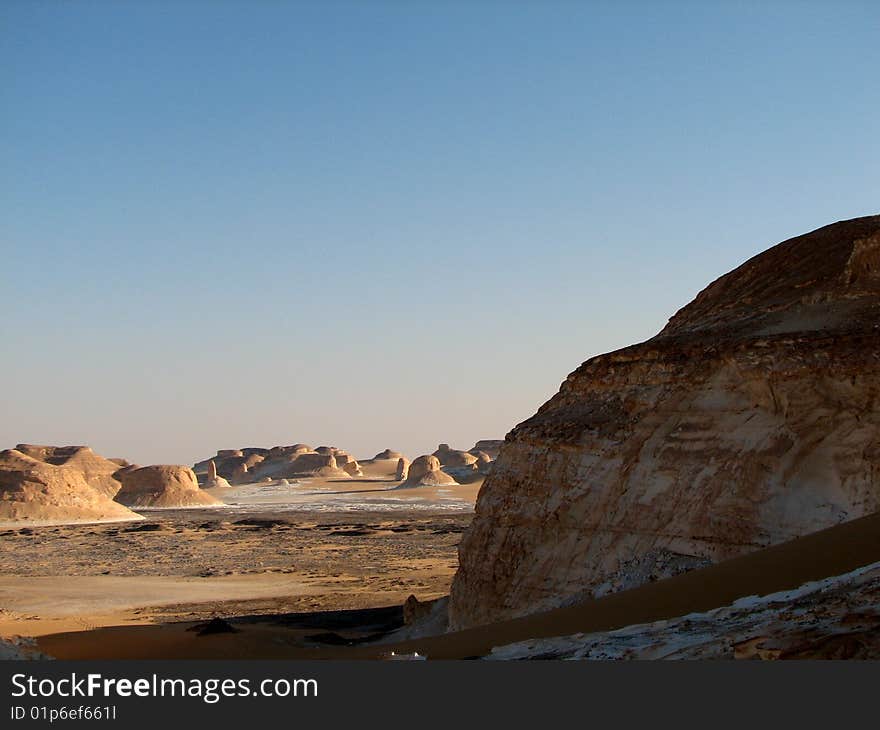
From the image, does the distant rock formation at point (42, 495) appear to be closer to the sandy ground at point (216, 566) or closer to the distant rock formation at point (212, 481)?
the sandy ground at point (216, 566)

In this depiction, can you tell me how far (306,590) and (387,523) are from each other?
3563 centimetres

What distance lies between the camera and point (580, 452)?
15.6 m

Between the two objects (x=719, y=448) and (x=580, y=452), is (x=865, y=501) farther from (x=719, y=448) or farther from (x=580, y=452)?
(x=580, y=452)

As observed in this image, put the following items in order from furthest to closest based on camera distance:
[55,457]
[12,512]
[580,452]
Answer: [55,457]
[12,512]
[580,452]

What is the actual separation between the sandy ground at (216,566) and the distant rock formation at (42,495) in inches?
83.3

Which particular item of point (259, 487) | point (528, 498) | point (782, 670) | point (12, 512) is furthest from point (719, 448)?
point (259, 487)

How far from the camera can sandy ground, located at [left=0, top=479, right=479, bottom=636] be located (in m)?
26.5

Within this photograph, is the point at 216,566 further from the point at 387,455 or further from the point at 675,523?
the point at 387,455

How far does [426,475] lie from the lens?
371ft

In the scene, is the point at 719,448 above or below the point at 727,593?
above

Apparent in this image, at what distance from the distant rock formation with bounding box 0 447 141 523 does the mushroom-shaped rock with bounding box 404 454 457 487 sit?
48.6 metres

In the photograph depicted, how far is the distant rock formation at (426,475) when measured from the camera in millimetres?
112000

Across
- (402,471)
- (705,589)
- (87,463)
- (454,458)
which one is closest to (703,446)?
(705,589)

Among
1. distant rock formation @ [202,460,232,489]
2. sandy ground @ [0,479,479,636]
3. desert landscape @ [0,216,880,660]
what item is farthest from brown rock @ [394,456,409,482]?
desert landscape @ [0,216,880,660]
